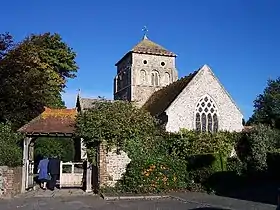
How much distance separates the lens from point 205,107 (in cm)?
3180

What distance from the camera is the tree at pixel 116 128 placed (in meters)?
18.8

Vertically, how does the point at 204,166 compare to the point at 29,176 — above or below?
above

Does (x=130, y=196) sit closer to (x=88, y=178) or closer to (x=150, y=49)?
(x=88, y=178)

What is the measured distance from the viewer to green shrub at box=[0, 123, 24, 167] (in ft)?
57.3

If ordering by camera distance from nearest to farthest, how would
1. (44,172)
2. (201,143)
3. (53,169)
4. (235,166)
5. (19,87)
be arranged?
(235,166), (44,172), (53,169), (19,87), (201,143)

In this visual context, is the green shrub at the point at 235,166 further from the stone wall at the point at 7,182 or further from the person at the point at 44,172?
the stone wall at the point at 7,182

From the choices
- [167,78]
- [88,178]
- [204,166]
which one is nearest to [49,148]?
[88,178]

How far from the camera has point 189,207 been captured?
44.5 ft

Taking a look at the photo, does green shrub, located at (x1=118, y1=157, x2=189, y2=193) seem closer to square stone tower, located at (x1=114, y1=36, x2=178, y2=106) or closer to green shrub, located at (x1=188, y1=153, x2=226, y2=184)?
green shrub, located at (x1=188, y1=153, x2=226, y2=184)

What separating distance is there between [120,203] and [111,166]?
3.73 m

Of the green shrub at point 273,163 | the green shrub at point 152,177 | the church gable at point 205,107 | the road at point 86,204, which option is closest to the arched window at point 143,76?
the church gable at point 205,107

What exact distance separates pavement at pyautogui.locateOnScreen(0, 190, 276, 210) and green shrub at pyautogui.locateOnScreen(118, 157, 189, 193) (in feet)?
3.28

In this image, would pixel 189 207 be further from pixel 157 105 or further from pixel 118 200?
pixel 157 105

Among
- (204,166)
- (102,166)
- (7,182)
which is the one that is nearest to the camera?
(7,182)
